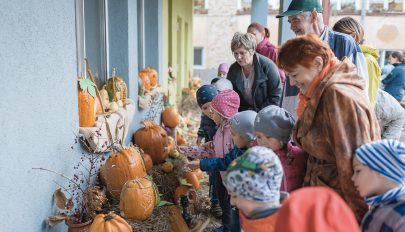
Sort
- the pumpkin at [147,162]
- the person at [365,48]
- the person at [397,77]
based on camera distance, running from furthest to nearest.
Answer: the person at [397,77]
the pumpkin at [147,162]
the person at [365,48]

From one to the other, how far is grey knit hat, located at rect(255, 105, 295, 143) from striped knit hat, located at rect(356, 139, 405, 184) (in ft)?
2.25

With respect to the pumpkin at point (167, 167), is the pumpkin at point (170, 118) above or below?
above

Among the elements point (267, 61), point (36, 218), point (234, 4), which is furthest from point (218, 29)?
point (36, 218)

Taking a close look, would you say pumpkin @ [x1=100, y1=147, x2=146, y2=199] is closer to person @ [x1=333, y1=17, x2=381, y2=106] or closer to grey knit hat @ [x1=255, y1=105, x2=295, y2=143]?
grey knit hat @ [x1=255, y1=105, x2=295, y2=143]

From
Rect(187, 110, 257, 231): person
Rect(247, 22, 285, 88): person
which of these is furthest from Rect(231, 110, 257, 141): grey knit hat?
Rect(247, 22, 285, 88): person

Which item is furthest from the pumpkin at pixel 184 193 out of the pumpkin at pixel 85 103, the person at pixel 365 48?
the person at pixel 365 48

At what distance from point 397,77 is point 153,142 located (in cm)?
613

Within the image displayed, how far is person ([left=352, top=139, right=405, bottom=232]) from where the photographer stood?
4.81 feet

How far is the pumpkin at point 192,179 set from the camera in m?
Answer: 4.55

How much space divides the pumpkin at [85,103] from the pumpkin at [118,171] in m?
0.47

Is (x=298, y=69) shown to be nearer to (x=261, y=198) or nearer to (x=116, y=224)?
(x=261, y=198)

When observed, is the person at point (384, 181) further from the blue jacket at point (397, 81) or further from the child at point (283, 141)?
the blue jacket at point (397, 81)

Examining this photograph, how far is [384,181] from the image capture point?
150 centimetres

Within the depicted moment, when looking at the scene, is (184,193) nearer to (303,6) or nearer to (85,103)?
(85,103)
